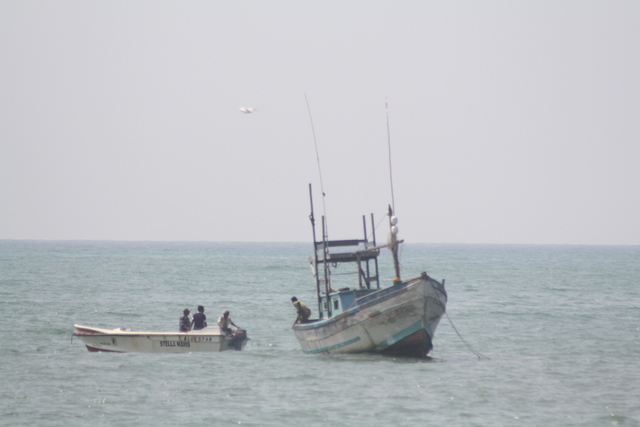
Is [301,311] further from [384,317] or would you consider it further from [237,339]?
[384,317]

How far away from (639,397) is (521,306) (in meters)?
30.0

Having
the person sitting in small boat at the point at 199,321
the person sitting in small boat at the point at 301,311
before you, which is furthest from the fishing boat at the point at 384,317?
the person sitting in small boat at the point at 199,321

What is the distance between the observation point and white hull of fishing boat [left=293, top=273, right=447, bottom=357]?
2470 centimetres

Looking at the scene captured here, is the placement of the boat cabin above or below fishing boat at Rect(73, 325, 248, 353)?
above

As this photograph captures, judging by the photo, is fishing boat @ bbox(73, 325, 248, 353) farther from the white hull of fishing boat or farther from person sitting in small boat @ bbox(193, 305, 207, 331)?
the white hull of fishing boat

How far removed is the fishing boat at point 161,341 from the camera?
27375 millimetres

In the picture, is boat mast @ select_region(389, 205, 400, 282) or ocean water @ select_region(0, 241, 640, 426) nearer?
ocean water @ select_region(0, 241, 640, 426)

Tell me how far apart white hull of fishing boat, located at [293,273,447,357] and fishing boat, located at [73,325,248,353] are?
317 centimetres

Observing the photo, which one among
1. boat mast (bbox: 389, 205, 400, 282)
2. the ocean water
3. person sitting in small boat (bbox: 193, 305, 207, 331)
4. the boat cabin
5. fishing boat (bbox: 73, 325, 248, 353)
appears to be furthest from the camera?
person sitting in small boat (bbox: 193, 305, 207, 331)

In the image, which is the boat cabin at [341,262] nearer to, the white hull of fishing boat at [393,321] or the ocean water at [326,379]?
the white hull of fishing boat at [393,321]

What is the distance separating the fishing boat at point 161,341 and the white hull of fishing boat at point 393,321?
125 inches

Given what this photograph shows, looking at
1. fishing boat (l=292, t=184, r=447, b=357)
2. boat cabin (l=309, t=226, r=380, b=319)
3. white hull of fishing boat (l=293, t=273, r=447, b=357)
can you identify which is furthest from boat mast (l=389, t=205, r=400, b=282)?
boat cabin (l=309, t=226, r=380, b=319)

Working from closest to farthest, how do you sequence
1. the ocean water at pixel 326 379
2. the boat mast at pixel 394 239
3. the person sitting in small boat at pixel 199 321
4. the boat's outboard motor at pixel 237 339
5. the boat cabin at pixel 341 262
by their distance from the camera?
1. the ocean water at pixel 326 379
2. the boat mast at pixel 394 239
3. the boat cabin at pixel 341 262
4. the boat's outboard motor at pixel 237 339
5. the person sitting in small boat at pixel 199 321

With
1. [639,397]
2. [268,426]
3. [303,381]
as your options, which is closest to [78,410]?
[268,426]
